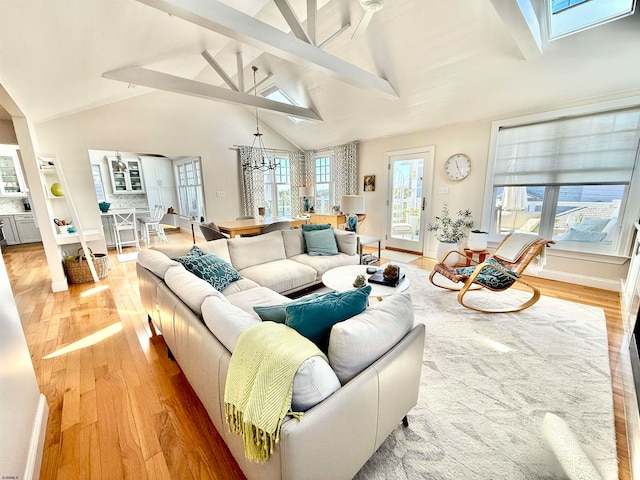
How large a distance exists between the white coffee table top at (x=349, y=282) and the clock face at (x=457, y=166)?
2.83m

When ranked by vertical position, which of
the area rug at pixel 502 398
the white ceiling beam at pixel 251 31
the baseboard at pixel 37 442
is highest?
the white ceiling beam at pixel 251 31

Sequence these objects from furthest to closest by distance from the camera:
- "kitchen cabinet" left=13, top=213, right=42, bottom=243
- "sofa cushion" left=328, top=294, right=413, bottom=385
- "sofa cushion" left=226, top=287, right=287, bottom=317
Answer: "kitchen cabinet" left=13, top=213, right=42, bottom=243 < "sofa cushion" left=226, top=287, right=287, bottom=317 < "sofa cushion" left=328, top=294, right=413, bottom=385

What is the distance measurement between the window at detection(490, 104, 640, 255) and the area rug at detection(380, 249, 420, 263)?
59.2 inches

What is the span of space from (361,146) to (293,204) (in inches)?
95.3

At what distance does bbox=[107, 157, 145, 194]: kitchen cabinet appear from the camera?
7124 millimetres

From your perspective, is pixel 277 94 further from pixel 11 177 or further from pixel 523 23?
pixel 11 177

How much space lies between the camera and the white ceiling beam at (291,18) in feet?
7.60

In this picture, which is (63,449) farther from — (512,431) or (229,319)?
(512,431)

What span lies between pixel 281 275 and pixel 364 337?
70.0 inches

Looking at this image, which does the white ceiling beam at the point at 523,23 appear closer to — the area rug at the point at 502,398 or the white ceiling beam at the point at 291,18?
the white ceiling beam at the point at 291,18

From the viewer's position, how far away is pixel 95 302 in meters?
3.13

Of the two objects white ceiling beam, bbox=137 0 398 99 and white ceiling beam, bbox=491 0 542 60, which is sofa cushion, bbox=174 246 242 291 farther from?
white ceiling beam, bbox=491 0 542 60

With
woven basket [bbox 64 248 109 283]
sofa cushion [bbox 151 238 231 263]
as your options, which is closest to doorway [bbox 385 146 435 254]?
sofa cushion [bbox 151 238 231 263]

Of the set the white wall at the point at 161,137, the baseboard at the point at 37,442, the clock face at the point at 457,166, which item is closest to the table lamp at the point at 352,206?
the clock face at the point at 457,166
